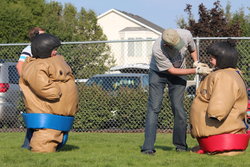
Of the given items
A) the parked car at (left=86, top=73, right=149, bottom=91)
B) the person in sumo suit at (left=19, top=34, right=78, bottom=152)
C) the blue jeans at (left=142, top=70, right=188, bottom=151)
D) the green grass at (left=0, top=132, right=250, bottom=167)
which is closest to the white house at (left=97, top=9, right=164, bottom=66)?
the parked car at (left=86, top=73, right=149, bottom=91)

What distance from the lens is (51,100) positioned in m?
7.39

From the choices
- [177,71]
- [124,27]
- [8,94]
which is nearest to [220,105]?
[177,71]

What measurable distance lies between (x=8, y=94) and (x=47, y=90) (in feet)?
20.1

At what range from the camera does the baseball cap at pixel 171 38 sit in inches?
286

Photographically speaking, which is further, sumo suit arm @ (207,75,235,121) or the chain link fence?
the chain link fence

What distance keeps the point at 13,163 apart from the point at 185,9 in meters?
20.4

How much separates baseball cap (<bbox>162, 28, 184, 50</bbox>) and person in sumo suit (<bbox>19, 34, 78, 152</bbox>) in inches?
52.6

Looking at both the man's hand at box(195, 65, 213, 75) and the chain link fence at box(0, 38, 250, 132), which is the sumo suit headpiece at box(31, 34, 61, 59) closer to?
the man's hand at box(195, 65, 213, 75)

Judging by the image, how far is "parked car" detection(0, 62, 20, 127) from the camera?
1312 cm

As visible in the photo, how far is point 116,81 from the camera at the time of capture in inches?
→ 510

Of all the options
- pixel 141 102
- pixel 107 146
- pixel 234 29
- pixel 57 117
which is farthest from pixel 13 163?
pixel 234 29

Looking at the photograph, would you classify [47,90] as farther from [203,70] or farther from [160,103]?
[203,70]

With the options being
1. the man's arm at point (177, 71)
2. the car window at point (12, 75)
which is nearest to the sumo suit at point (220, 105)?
the man's arm at point (177, 71)

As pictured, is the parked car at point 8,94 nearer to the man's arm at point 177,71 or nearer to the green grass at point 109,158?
the green grass at point 109,158
